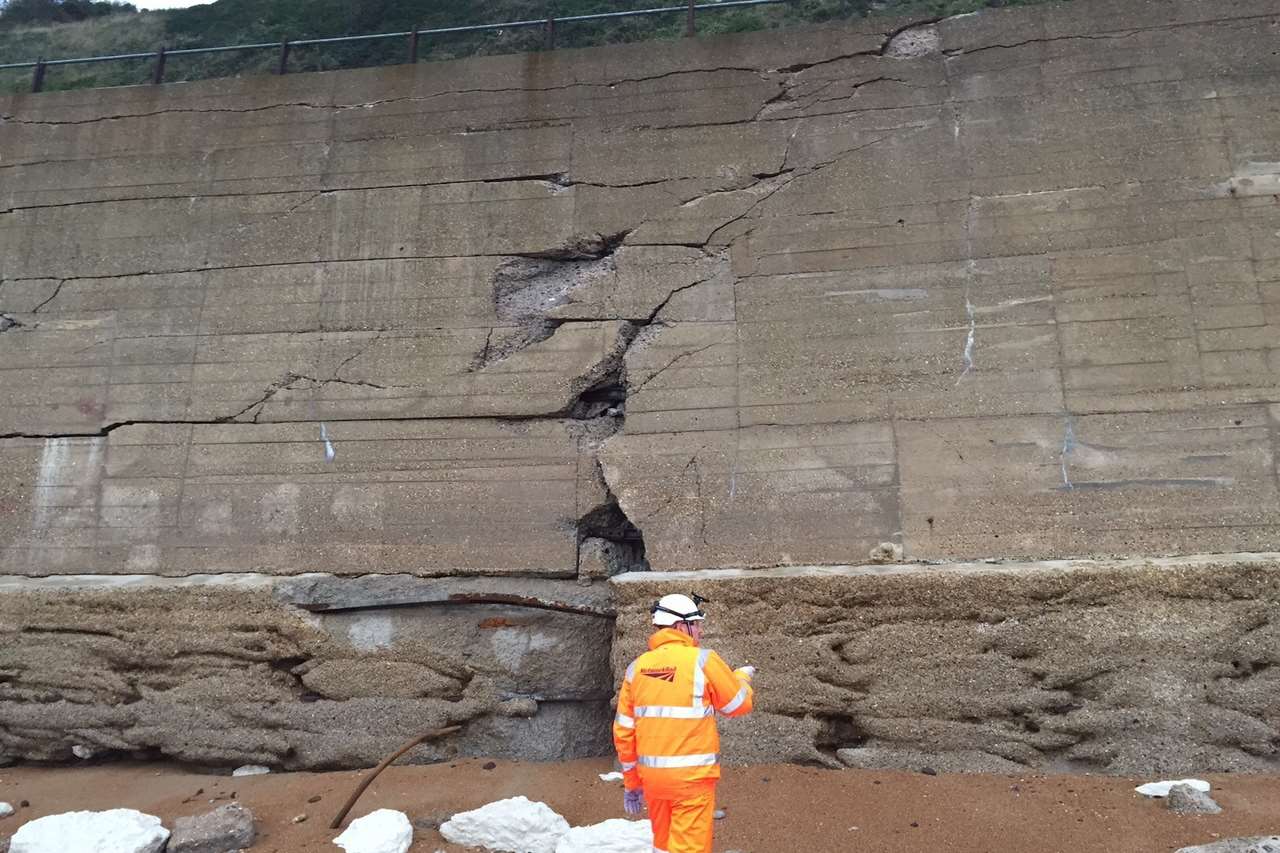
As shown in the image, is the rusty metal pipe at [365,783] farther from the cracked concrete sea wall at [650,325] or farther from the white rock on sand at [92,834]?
the white rock on sand at [92,834]

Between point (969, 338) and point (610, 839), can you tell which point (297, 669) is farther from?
point (969, 338)

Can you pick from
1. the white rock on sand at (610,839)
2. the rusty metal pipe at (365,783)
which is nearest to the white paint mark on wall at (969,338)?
the white rock on sand at (610,839)

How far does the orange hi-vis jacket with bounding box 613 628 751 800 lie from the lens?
9.85ft

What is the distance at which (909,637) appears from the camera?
4391 mm

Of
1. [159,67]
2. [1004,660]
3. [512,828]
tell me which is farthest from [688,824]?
[159,67]

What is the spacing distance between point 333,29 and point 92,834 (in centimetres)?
943

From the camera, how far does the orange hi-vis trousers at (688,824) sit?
9.71 feet

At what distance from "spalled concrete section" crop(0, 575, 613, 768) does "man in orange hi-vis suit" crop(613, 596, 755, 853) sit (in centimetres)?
168

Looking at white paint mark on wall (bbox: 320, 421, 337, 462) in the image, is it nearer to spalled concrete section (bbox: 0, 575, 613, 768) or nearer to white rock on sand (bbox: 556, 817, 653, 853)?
spalled concrete section (bbox: 0, 575, 613, 768)

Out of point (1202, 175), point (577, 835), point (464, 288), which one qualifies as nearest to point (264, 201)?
point (464, 288)

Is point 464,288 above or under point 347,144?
under

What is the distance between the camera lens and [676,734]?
3025mm

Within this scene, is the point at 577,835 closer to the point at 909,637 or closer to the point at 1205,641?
the point at 909,637

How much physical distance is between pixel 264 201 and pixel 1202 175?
548 centimetres
